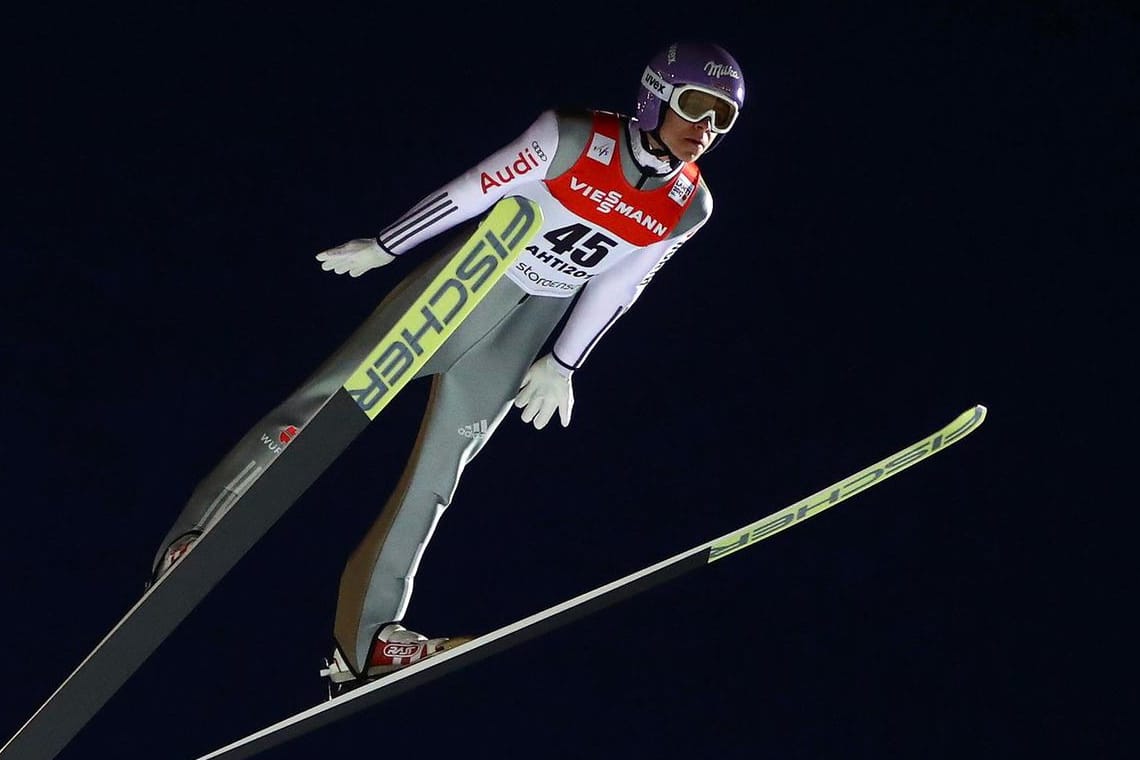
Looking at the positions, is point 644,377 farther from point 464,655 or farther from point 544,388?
point 464,655

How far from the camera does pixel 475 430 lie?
3.68m

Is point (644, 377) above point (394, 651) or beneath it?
above

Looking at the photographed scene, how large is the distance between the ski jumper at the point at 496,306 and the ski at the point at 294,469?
7.8 inches

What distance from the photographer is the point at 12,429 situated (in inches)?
162

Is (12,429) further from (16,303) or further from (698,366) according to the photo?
(698,366)

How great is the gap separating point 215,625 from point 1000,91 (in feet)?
6.20

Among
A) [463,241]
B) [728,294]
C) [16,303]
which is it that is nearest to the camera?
[463,241]

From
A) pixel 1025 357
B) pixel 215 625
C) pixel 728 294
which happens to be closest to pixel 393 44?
pixel 728 294

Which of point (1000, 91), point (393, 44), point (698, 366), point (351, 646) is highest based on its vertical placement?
point (1000, 91)

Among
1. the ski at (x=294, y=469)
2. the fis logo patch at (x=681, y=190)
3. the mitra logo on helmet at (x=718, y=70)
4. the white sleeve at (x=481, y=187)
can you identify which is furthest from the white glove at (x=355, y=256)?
the mitra logo on helmet at (x=718, y=70)

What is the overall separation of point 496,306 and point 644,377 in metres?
0.93

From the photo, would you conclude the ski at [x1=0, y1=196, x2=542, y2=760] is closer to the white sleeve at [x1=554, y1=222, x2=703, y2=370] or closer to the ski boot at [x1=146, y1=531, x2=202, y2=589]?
the ski boot at [x1=146, y1=531, x2=202, y2=589]

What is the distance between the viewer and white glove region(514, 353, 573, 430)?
3.72 m

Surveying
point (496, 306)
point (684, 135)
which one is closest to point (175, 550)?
point (496, 306)
